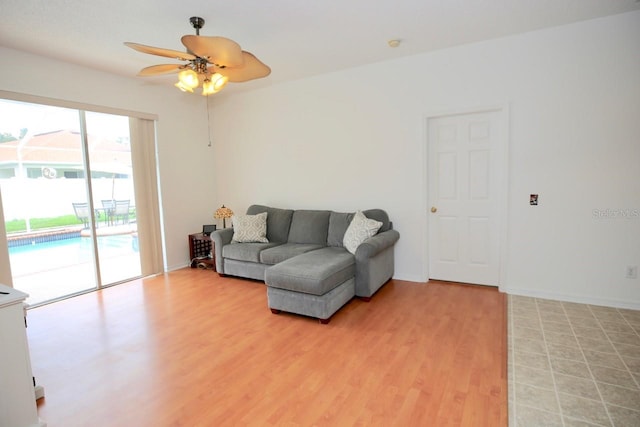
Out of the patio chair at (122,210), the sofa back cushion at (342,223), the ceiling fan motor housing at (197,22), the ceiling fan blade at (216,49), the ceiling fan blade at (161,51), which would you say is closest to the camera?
the ceiling fan blade at (216,49)

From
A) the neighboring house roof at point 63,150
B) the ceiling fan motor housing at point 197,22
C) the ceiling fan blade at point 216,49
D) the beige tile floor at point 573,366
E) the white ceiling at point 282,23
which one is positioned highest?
the white ceiling at point 282,23

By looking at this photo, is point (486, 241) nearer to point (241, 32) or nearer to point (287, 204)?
point (287, 204)

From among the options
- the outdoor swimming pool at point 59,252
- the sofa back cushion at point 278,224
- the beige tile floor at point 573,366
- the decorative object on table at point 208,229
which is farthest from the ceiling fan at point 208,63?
the beige tile floor at point 573,366

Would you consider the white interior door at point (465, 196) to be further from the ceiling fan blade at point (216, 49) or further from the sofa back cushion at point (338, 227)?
the ceiling fan blade at point (216, 49)

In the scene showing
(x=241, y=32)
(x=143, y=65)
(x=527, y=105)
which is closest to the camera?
(x=241, y=32)

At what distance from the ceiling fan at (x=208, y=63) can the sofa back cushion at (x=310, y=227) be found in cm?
209

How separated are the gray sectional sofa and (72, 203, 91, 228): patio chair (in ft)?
5.01

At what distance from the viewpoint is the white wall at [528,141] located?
10.1 feet

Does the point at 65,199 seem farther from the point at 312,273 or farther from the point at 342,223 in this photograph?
the point at 342,223

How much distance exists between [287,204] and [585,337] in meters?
3.75

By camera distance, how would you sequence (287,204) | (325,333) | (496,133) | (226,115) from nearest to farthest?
1. (325,333)
2. (496,133)
3. (287,204)
4. (226,115)

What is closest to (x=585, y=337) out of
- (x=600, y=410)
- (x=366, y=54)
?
(x=600, y=410)

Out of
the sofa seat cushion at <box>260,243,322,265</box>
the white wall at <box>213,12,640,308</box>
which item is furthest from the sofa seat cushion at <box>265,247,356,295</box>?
the white wall at <box>213,12,640,308</box>

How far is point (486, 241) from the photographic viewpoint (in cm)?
379
